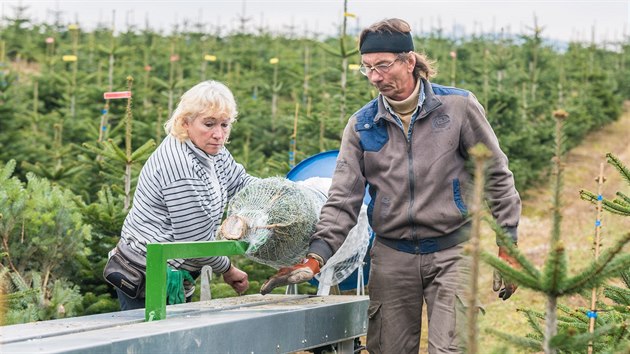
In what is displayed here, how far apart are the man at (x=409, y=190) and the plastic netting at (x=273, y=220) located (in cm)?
9

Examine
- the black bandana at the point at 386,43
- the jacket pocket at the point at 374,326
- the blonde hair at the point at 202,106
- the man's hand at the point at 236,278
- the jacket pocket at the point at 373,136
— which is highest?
the black bandana at the point at 386,43

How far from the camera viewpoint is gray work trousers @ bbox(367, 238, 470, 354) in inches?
162

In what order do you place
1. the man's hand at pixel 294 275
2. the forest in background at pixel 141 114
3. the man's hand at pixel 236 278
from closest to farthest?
the man's hand at pixel 294 275 → the man's hand at pixel 236 278 → the forest in background at pixel 141 114

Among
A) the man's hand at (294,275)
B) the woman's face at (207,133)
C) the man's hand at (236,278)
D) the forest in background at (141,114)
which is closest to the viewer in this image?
the man's hand at (294,275)

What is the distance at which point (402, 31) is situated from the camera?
4281mm

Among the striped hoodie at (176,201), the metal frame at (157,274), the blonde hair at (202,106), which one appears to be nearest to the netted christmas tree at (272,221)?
the striped hoodie at (176,201)

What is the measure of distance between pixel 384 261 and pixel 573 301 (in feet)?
17.0

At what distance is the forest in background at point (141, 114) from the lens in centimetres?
595

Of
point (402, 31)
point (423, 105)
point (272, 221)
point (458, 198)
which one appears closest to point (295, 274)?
point (272, 221)

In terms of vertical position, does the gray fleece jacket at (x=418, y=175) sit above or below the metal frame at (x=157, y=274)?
above

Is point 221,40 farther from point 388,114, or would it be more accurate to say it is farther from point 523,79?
point 388,114

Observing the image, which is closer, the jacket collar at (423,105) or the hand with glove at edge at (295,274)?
the hand with glove at edge at (295,274)

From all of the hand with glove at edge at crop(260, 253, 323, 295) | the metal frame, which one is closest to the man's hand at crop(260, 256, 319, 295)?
the hand with glove at edge at crop(260, 253, 323, 295)

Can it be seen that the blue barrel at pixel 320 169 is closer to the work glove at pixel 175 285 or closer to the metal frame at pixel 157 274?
the work glove at pixel 175 285
